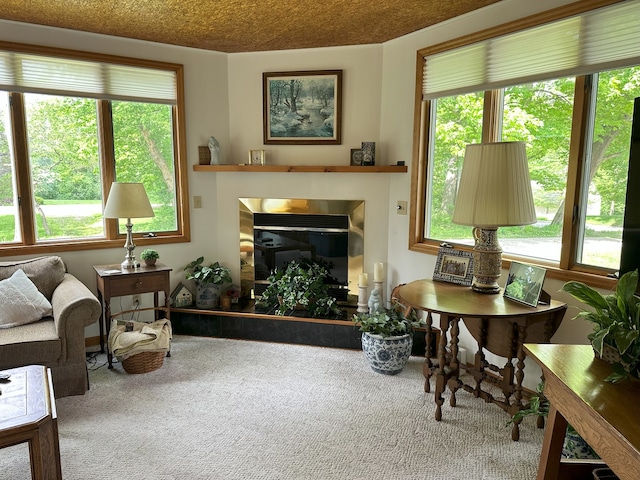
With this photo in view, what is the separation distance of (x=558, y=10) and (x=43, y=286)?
372cm

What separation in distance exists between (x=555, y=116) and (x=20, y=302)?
11.6ft

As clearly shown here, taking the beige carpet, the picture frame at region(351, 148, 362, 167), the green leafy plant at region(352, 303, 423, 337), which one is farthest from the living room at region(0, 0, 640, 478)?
the beige carpet

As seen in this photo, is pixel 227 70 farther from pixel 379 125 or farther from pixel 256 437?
pixel 256 437

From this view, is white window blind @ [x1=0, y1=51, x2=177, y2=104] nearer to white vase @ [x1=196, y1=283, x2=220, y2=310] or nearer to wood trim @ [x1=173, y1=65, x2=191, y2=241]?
wood trim @ [x1=173, y1=65, x2=191, y2=241]

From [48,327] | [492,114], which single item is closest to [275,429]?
[48,327]

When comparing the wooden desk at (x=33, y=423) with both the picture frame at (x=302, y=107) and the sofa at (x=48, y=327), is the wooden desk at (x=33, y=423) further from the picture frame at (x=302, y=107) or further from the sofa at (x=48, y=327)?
the picture frame at (x=302, y=107)

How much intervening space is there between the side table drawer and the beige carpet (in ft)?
1.80

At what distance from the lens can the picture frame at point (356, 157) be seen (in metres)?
3.66

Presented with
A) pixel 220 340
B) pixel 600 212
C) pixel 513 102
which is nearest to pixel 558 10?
pixel 513 102

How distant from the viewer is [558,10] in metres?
2.44

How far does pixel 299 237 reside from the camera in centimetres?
397

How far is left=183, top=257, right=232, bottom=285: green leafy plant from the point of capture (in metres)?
3.85

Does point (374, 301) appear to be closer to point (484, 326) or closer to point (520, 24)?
point (484, 326)

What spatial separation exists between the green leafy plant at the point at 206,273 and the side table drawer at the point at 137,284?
19.4 inches
